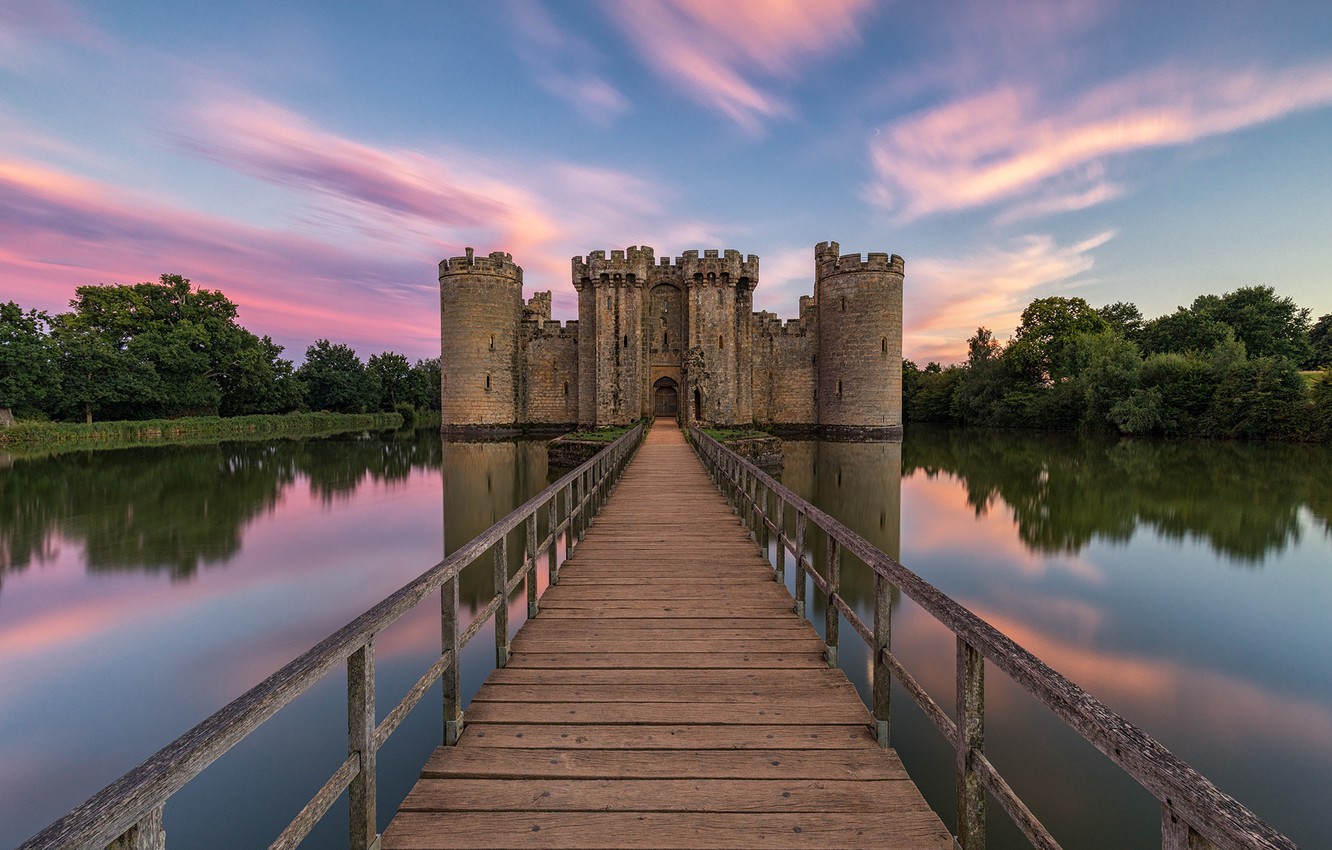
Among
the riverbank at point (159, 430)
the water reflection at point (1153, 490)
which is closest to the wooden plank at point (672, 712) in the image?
the water reflection at point (1153, 490)

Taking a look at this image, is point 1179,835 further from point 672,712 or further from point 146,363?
point 146,363

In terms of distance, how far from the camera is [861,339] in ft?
103

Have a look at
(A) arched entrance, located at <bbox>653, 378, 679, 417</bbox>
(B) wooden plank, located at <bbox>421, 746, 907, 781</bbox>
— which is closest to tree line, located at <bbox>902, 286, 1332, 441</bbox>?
(A) arched entrance, located at <bbox>653, 378, 679, 417</bbox>

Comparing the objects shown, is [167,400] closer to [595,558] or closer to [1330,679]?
[595,558]

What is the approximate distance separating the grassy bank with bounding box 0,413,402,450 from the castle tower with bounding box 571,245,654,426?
73.2 feet

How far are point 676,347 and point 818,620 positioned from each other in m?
26.8

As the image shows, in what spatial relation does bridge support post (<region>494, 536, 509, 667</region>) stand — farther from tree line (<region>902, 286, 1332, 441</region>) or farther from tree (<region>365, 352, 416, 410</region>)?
tree (<region>365, 352, 416, 410</region>)

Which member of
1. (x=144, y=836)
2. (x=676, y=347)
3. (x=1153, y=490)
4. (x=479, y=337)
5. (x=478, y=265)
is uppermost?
(x=478, y=265)

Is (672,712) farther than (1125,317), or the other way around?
(1125,317)

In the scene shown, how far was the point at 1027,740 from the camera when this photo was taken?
4.80 metres

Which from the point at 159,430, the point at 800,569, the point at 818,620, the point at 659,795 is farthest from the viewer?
the point at 159,430

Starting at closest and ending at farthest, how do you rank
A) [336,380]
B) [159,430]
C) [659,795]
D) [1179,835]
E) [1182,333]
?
[1179,835] → [659,795] → [159,430] → [1182,333] → [336,380]

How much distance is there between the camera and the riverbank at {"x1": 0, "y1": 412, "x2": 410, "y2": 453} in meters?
28.0

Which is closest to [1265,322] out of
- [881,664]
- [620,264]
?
[620,264]
